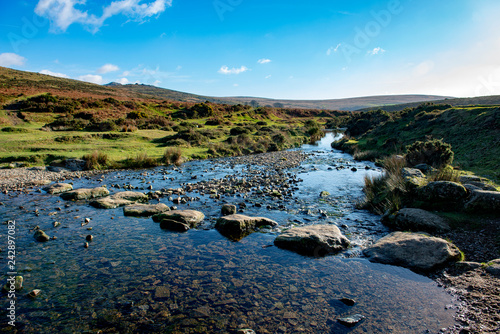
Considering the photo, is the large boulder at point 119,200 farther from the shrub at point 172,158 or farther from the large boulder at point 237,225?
the shrub at point 172,158

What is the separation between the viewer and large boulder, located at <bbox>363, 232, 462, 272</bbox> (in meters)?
6.49

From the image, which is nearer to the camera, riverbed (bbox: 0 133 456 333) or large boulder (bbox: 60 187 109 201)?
riverbed (bbox: 0 133 456 333)

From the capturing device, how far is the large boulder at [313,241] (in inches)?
299

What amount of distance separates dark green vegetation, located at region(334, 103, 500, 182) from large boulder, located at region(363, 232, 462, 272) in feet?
26.8

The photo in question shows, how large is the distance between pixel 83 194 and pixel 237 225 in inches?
357

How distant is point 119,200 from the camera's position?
1205 centimetres

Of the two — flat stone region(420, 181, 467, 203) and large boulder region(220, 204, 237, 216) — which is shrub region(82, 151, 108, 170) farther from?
flat stone region(420, 181, 467, 203)

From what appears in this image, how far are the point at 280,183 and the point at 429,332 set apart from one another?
39.5 ft

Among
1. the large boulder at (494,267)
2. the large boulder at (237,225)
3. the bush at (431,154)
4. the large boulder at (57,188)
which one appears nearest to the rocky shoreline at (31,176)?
the large boulder at (57,188)

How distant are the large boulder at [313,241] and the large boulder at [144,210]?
18.5ft

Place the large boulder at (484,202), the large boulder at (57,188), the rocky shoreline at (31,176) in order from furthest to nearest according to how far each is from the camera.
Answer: the rocky shoreline at (31,176) → the large boulder at (57,188) → the large boulder at (484,202)

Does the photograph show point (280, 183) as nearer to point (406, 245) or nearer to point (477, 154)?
point (406, 245)

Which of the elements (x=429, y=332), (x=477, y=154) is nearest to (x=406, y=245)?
(x=429, y=332)

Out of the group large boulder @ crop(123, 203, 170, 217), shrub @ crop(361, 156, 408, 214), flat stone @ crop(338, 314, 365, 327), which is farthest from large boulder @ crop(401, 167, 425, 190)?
large boulder @ crop(123, 203, 170, 217)
